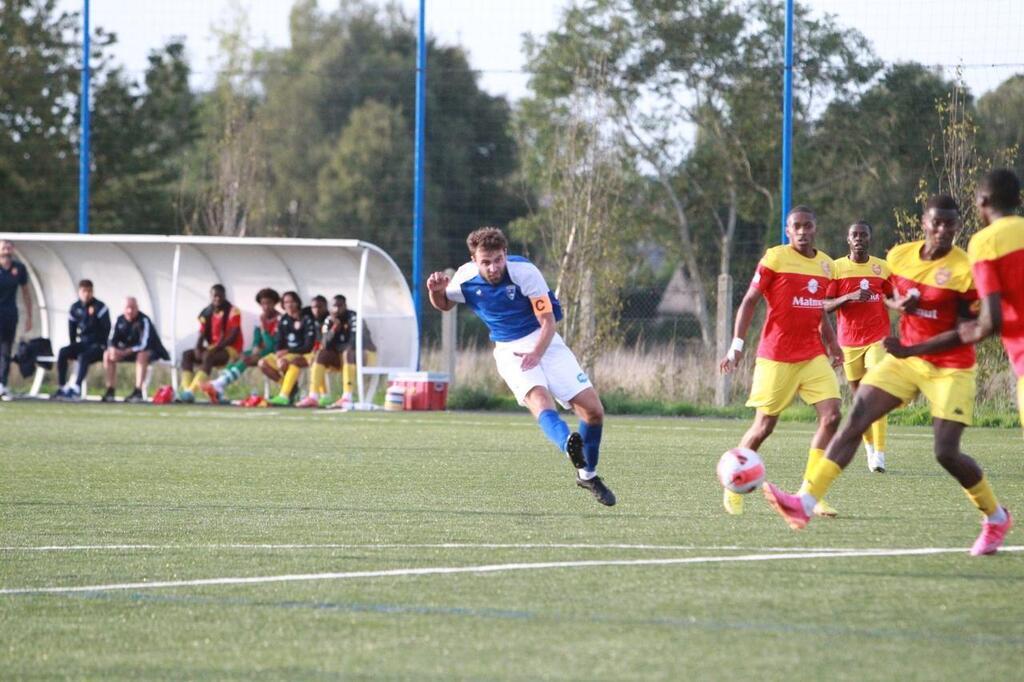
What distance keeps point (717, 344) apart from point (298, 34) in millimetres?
46989

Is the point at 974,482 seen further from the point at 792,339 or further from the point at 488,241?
the point at 488,241

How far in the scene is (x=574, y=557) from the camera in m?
7.49

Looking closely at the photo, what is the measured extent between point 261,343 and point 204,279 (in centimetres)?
221

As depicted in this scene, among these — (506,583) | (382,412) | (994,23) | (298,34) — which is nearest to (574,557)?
(506,583)

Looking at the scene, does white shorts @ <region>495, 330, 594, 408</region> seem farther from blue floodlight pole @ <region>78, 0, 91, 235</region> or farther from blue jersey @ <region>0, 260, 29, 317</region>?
blue floodlight pole @ <region>78, 0, 91, 235</region>

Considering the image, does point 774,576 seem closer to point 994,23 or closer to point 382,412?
point 382,412

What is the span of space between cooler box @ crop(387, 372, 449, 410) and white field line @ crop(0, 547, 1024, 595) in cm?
1477

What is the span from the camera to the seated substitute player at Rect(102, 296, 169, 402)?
76.9ft

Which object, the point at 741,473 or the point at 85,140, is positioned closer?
the point at 741,473

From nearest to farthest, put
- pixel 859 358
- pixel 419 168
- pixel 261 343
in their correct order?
pixel 859 358, pixel 261 343, pixel 419 168

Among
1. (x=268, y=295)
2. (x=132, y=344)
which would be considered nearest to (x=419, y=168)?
(x=268, y=295)

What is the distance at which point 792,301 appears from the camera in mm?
10531

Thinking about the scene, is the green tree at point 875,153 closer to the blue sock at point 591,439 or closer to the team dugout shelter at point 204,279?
the team dugout shelter at point 204,279

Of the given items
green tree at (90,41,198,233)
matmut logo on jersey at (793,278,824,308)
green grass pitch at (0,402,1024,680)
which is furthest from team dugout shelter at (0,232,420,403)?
matmut logo on jersey at (793,278,824,308)
